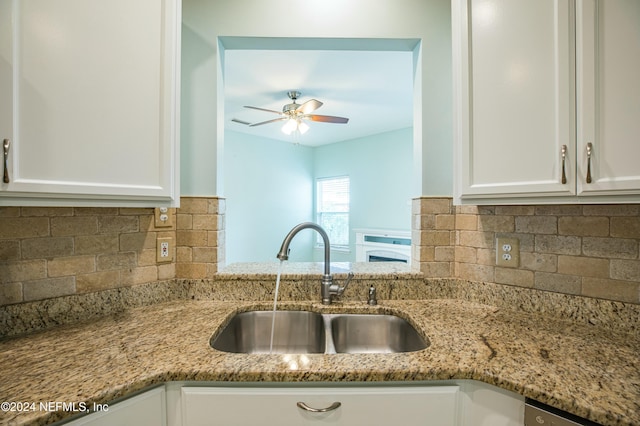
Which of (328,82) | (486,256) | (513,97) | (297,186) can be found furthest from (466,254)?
(297,186)

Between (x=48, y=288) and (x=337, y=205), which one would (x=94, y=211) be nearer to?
(x=48, y=288)

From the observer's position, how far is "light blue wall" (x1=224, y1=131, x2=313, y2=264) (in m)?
4.69

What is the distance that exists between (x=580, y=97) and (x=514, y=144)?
213 millimetres

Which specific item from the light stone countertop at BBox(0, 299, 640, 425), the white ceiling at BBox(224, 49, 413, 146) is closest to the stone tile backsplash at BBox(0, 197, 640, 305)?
the light stone countertop at BBox(0, 299, 640, 425)

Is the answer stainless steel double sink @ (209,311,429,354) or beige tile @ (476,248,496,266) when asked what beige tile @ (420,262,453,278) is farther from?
stainless steel double sink @ (209,311,429,354)

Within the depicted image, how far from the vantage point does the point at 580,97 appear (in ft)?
2.93

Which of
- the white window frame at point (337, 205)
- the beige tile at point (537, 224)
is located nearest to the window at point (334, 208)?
the white window frame at point (337, 205)

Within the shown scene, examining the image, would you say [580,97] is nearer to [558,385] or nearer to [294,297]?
[558,385]

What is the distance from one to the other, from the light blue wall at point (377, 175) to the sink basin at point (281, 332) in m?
3.49

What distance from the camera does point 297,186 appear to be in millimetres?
5715

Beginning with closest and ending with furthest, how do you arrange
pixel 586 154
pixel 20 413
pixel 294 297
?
pixel 20 413 < pixel 586 154 < pixel 294 297

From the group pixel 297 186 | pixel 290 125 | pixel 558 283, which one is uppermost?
pixel 290 125

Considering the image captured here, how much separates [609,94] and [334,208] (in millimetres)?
4885

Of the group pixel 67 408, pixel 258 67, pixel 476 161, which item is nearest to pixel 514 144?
pixel 476 161
